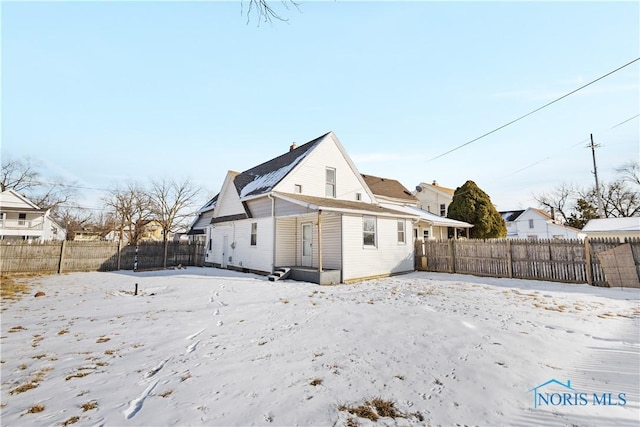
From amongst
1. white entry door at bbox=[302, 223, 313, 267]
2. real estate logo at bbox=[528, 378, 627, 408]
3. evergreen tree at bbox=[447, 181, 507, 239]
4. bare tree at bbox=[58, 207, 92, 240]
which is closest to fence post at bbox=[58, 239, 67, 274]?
white entry door at bbox=[302, 223, 313, 267]

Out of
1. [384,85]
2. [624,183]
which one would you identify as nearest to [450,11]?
[384,85]

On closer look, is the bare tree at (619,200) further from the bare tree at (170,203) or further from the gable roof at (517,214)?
the bare tree at (170,203)

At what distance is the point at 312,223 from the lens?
14.1 metres

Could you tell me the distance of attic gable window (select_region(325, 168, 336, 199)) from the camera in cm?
1666

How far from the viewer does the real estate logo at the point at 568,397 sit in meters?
3.05

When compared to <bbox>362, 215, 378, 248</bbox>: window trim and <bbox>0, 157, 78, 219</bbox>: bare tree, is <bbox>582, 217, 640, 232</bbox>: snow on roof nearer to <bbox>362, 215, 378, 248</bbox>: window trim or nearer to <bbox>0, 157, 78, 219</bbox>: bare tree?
<bbox>362, 215, 378, 248</bbox>: window trim

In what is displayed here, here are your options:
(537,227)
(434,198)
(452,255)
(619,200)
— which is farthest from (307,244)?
(619,200)

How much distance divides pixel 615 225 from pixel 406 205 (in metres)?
15.6

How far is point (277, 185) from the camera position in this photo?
46.4 ft

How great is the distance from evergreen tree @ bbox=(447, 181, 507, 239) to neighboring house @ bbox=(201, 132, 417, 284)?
9.17 metres

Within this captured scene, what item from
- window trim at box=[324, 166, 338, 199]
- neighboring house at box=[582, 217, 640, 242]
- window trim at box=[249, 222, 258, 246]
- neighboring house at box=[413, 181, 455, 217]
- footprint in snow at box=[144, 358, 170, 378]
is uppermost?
neighboring house at box=[413, 181, 455, 217]

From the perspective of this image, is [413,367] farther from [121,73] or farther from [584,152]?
[584,152]

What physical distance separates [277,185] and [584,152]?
97.1 feet

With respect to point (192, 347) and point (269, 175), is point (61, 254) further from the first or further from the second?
point (192, 347)
